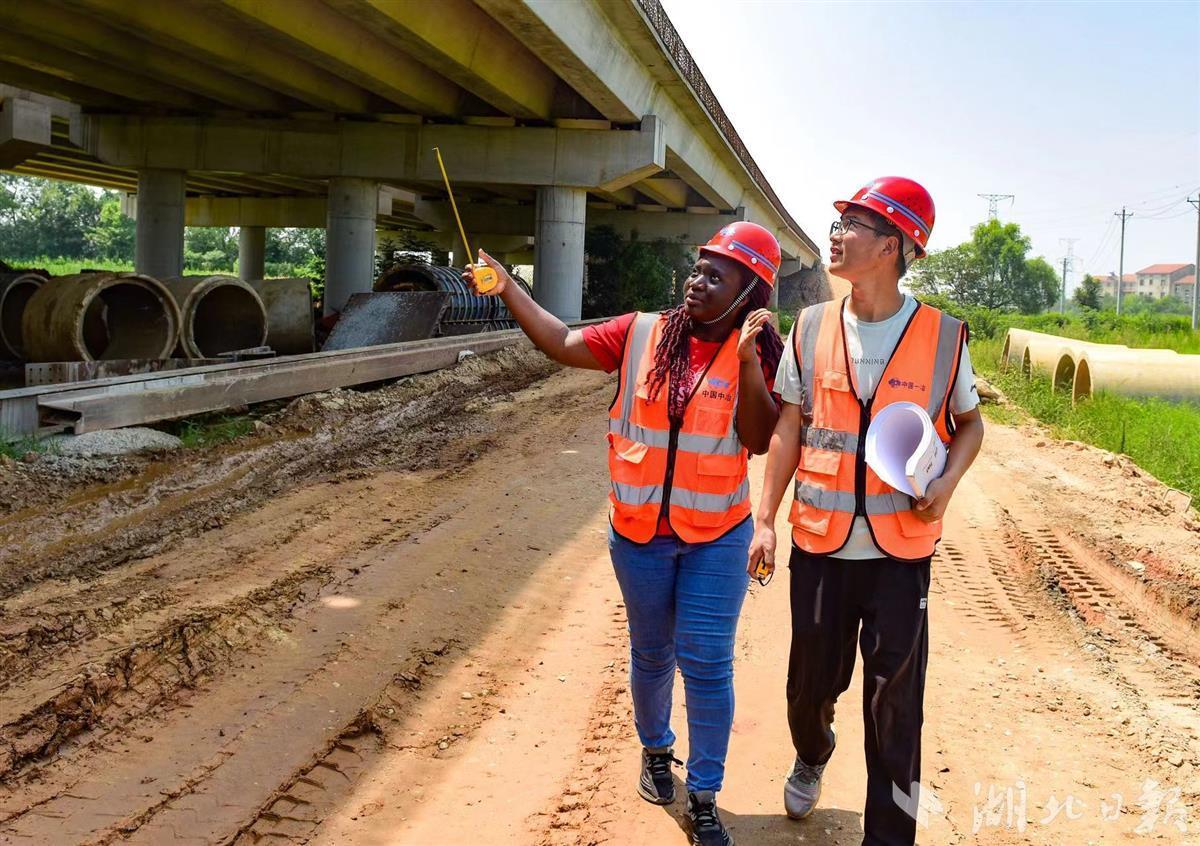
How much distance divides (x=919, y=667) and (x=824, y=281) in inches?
2880

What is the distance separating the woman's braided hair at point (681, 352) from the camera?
3.65 metres

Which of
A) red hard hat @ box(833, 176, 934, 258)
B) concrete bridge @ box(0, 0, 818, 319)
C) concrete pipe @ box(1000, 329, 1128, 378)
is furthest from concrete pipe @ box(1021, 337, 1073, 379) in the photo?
red hard hat @ box(833, 176, 934, 258)

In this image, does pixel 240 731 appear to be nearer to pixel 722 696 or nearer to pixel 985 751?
pixel 722 696

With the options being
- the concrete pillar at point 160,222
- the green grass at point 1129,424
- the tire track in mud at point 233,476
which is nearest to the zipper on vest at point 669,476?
the tire track in mud at point 233,476

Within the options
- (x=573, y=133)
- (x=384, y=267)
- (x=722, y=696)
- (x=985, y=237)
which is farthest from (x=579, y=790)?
(x=985, y=237)

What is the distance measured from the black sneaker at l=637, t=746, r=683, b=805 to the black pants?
26.8 inches

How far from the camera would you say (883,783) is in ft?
11.1

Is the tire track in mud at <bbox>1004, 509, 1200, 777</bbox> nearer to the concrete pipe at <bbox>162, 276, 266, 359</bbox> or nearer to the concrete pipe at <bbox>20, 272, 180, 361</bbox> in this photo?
the concrete pipe at <bbox>20, 272, 180, 361</bbox>

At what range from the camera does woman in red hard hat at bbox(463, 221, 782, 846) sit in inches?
141

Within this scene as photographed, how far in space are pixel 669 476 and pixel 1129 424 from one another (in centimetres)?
1174

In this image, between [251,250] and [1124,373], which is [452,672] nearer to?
[1124,373]

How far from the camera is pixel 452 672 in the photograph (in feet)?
17.0

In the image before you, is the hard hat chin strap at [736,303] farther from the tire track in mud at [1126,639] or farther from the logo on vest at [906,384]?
the tire track in mud at [1126,639]

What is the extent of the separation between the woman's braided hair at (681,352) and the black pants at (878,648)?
64cm
